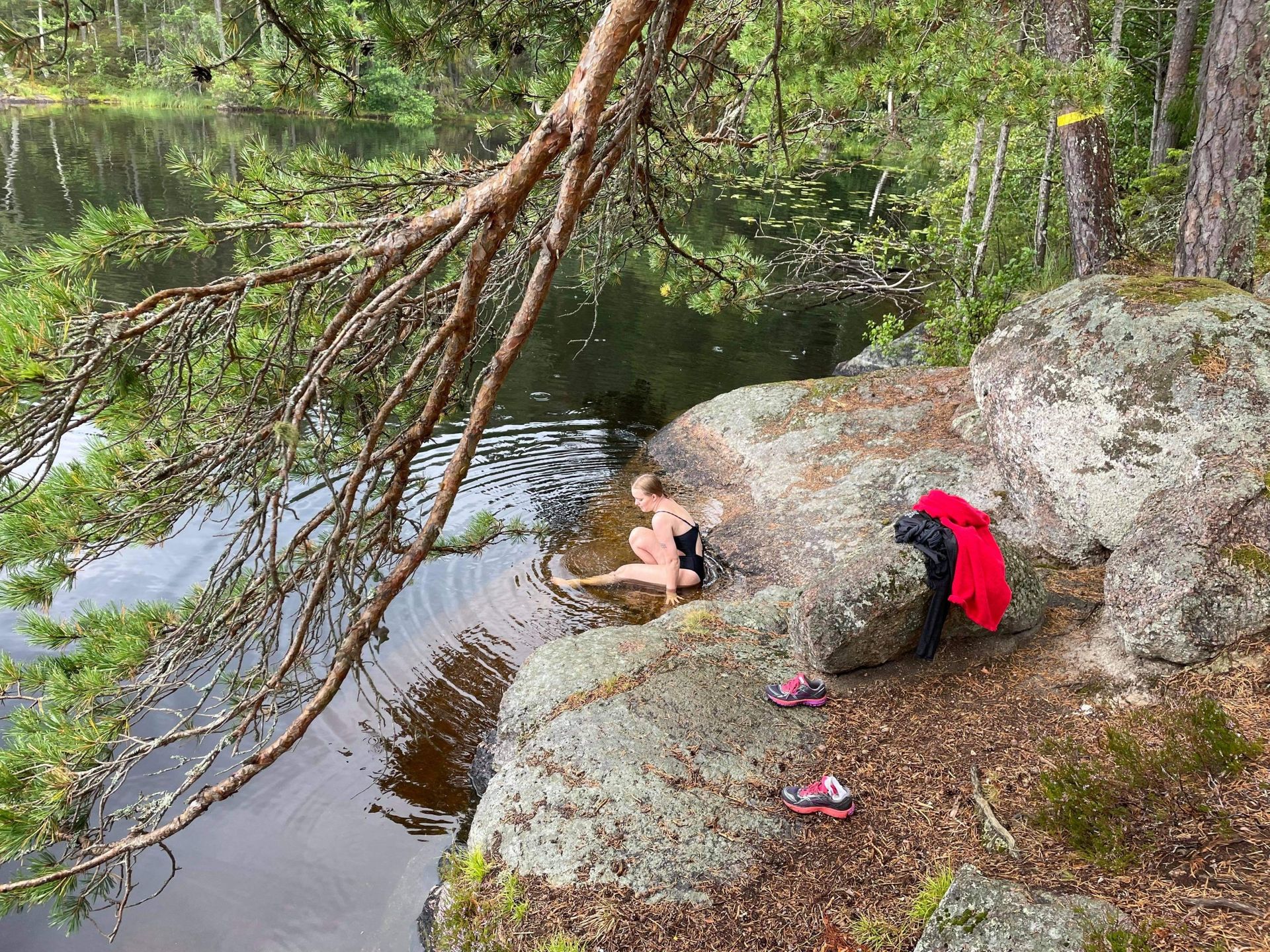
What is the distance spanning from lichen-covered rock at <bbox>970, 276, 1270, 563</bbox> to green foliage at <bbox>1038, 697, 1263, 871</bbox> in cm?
227

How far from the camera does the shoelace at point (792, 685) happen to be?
5.36 m

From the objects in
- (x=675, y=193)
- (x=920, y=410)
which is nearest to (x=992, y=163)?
(x=920, y=410)

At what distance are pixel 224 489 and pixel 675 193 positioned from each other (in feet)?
13.5

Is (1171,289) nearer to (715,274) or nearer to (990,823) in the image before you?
(715,274)

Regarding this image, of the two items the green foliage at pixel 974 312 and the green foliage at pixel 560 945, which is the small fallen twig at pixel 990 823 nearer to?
the green foliage at pixel 560 945

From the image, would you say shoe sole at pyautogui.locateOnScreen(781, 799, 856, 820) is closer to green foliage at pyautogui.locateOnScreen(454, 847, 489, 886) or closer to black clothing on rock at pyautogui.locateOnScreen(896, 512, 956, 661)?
black clothing on rock at pyautogui.locateOnScreen(896, 512, 956, 661)

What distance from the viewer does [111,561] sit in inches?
319

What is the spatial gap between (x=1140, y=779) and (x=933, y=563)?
165 cm

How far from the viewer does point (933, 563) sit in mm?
5273

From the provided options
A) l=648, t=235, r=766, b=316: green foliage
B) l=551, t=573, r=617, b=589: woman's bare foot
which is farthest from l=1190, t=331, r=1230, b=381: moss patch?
l=551, t=573, r=617, b=589: woman's bare foot

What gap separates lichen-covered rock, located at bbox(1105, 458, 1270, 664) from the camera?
4641 millimetres

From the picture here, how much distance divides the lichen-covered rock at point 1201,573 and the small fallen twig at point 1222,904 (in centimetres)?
177

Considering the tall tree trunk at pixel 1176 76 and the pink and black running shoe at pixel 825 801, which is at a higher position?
the tall tree trunk at pixel 1176 76

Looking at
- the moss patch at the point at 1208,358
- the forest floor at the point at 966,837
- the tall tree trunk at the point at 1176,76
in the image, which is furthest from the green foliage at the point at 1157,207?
the forest floor at the point at 966,837
